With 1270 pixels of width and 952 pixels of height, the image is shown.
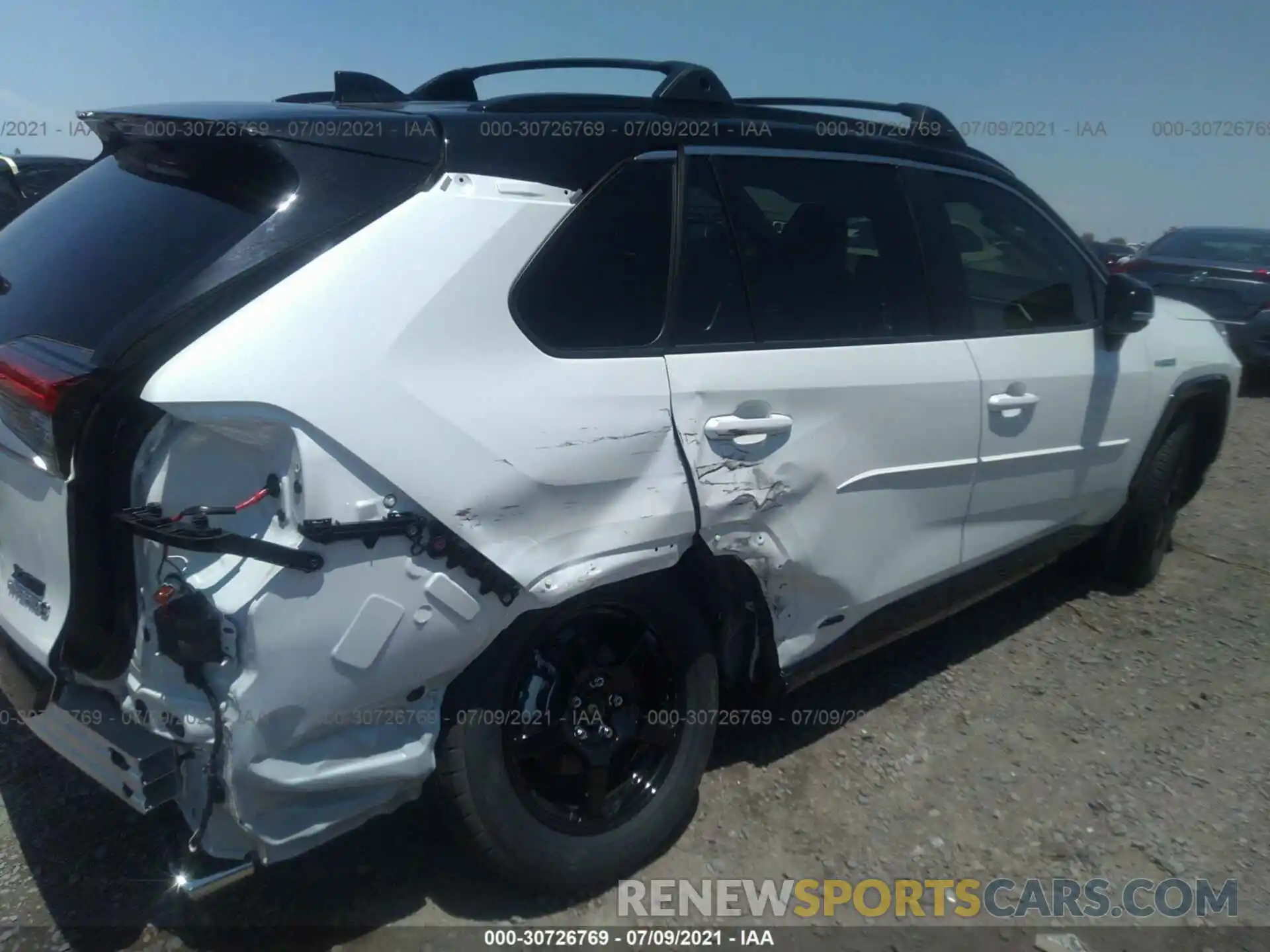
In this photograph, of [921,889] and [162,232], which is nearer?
[162,232]

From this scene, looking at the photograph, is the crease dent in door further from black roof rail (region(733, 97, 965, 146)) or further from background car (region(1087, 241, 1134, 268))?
background car (region(1087, 241, 1134, 268))

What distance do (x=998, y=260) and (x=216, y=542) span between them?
2906 millimetres

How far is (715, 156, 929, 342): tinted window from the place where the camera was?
2717mm

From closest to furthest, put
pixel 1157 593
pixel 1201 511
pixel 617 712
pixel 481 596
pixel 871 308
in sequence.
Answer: pixel 481 596 → pixel 617 712 → pixel 871 308 → pixel 1157 593 → pixel 1201 511

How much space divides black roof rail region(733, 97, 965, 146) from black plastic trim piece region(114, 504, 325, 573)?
247cm

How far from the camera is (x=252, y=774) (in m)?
1.95

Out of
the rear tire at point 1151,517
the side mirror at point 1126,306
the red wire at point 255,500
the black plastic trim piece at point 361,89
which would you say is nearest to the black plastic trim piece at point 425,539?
the red wire at point 255,500

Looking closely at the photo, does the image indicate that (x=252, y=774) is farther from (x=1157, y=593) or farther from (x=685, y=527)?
(x=1157, y=593)

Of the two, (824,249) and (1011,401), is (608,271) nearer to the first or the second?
(824,249)

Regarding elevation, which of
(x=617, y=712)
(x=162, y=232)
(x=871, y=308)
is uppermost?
(x=162, y=232)

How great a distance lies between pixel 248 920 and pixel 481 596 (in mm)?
1106

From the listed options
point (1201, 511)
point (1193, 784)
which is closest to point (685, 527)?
point (1193, 784)

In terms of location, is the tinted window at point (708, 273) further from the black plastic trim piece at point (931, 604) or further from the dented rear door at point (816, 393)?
the black plastic trim piece at point (931, 604)

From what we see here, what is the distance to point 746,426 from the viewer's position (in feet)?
8.16
